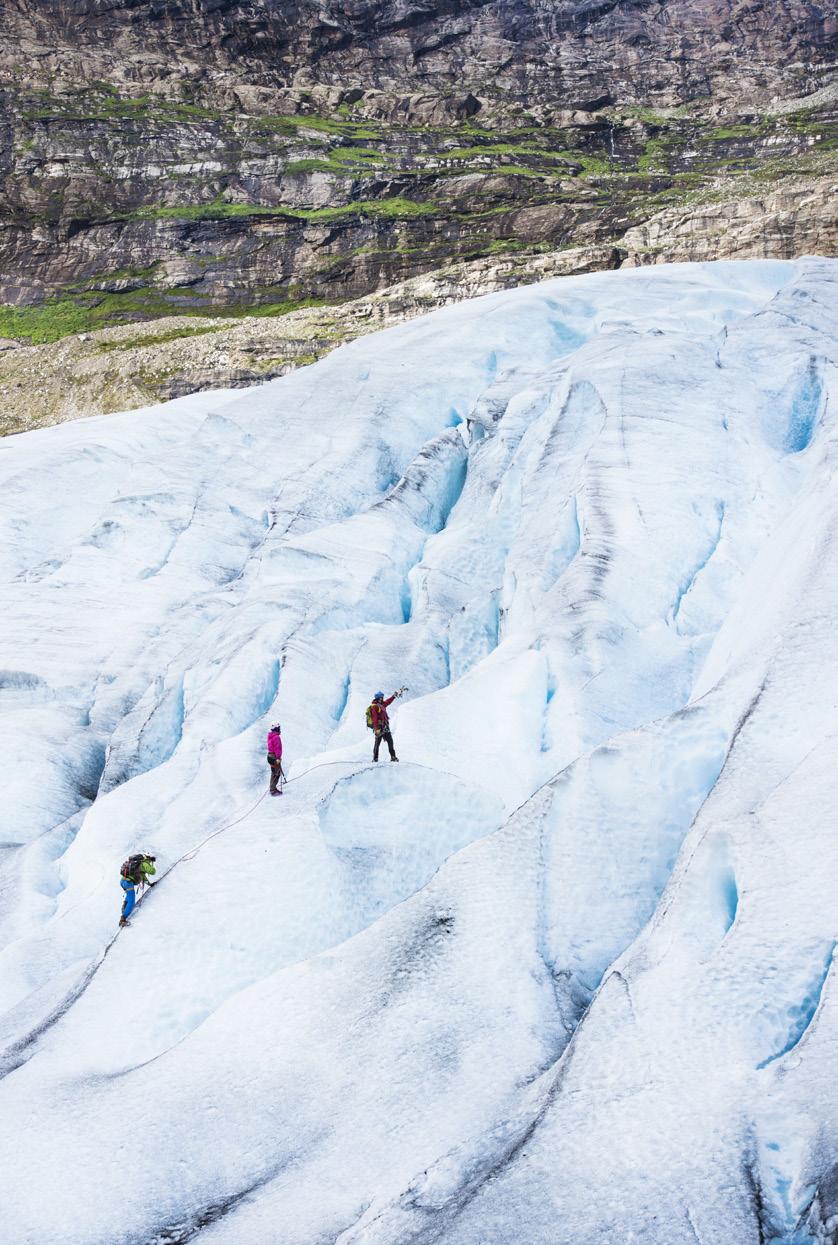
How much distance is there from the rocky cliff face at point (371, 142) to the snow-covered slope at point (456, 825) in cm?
4829

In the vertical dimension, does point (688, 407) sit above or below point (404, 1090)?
above

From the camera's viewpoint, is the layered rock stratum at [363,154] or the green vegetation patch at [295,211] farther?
the green vegetation patch at [295,211]

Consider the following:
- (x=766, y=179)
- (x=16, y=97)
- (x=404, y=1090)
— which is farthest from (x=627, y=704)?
(x=16, y=97)

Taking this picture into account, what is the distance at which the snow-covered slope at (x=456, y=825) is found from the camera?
8289mm

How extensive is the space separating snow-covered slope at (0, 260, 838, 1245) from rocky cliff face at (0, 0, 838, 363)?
48287 mm

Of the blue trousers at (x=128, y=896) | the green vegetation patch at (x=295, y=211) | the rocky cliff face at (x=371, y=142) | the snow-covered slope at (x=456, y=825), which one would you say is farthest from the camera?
the green vegetation patch at (x=295, y=211)

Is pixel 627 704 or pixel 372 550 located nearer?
pixel 627 704

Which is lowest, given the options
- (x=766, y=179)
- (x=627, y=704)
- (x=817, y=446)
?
(x=627, y=704)

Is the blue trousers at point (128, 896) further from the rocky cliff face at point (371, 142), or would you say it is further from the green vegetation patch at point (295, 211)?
the green vegetation patch at point (295, 211)

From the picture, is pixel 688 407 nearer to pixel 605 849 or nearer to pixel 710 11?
pixel 605 849

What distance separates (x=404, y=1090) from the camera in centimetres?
959

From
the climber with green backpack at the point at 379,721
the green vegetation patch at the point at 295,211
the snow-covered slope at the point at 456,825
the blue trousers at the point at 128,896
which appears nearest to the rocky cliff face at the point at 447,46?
the green vegetation patch at the point at 295,211

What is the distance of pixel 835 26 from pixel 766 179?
60.8 meters

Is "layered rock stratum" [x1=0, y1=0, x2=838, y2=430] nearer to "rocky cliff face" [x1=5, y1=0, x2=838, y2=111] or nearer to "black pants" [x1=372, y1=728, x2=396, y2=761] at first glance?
"rocky cliff face" [x1=5, y1=0, x2=838, y2=111]
